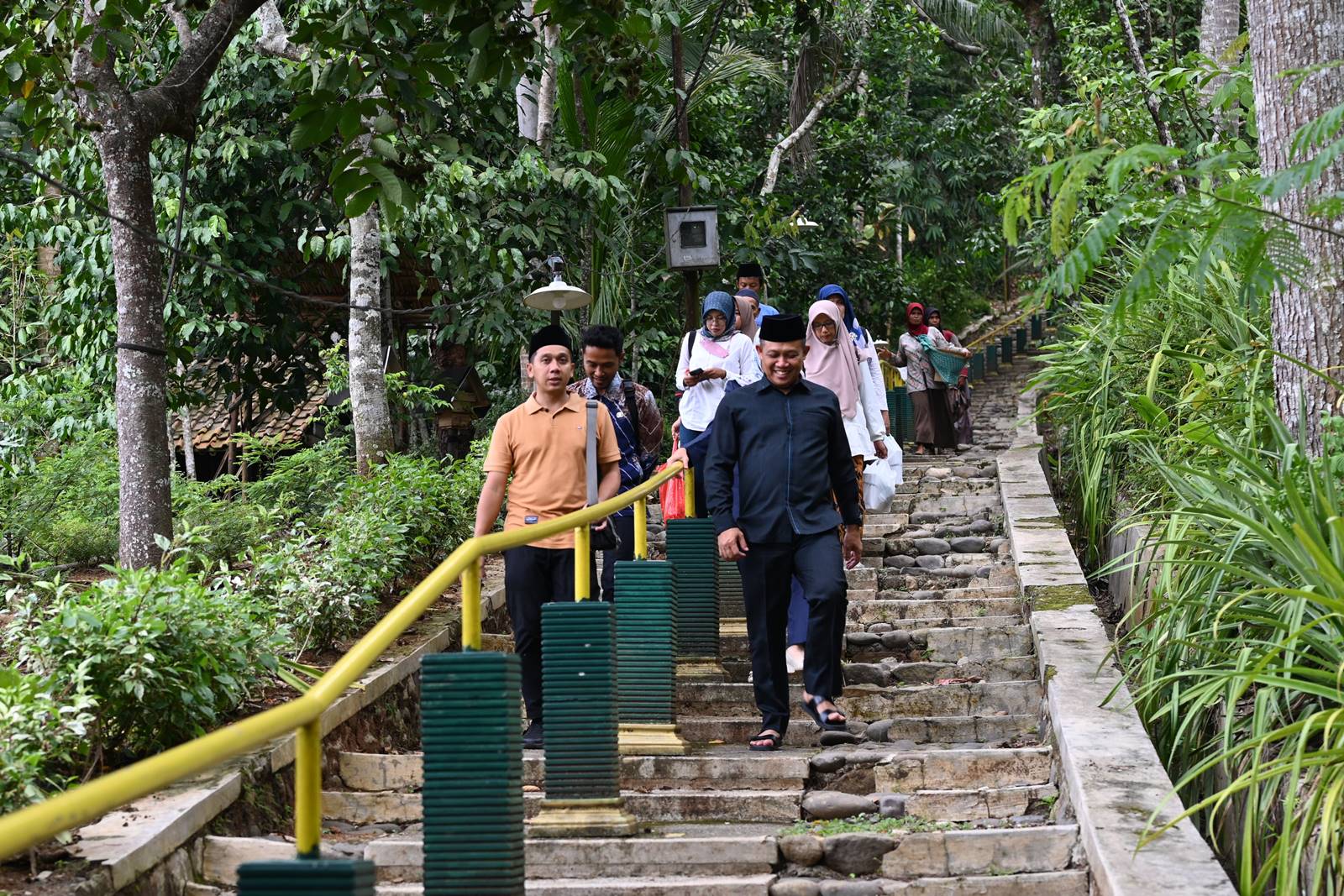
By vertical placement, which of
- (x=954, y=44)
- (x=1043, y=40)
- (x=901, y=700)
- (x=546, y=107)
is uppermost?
(x=954, y=44)

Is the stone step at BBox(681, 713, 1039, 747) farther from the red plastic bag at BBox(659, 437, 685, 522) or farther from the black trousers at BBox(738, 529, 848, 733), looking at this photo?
the red plastic bag at BBox(659, 437, 685, 522)

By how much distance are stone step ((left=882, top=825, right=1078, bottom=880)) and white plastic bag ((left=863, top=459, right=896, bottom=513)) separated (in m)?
3.99

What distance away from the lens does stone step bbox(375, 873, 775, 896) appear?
507 cm

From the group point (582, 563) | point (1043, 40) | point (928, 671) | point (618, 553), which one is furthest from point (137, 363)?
point (1043, 40)

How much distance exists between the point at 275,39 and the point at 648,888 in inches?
310

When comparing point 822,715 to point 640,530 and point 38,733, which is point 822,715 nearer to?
point 640,530

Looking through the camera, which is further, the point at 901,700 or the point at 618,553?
the point at 618,553

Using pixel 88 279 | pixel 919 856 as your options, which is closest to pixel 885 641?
pixel 919 856

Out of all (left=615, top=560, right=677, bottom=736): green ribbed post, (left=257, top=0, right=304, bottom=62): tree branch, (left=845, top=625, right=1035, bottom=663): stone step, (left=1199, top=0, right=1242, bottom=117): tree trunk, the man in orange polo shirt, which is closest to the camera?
(left=615, top=560, right=677, bottom=736): green ribbed post

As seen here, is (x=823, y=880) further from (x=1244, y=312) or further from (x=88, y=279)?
(x=88, y=279)

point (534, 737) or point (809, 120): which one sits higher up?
point (809, 120)

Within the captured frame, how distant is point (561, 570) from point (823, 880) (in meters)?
2.39

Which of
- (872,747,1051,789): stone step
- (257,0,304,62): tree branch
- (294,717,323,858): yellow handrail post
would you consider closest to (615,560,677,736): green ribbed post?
(872,747,1051,789): stone step

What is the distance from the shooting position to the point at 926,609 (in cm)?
921
